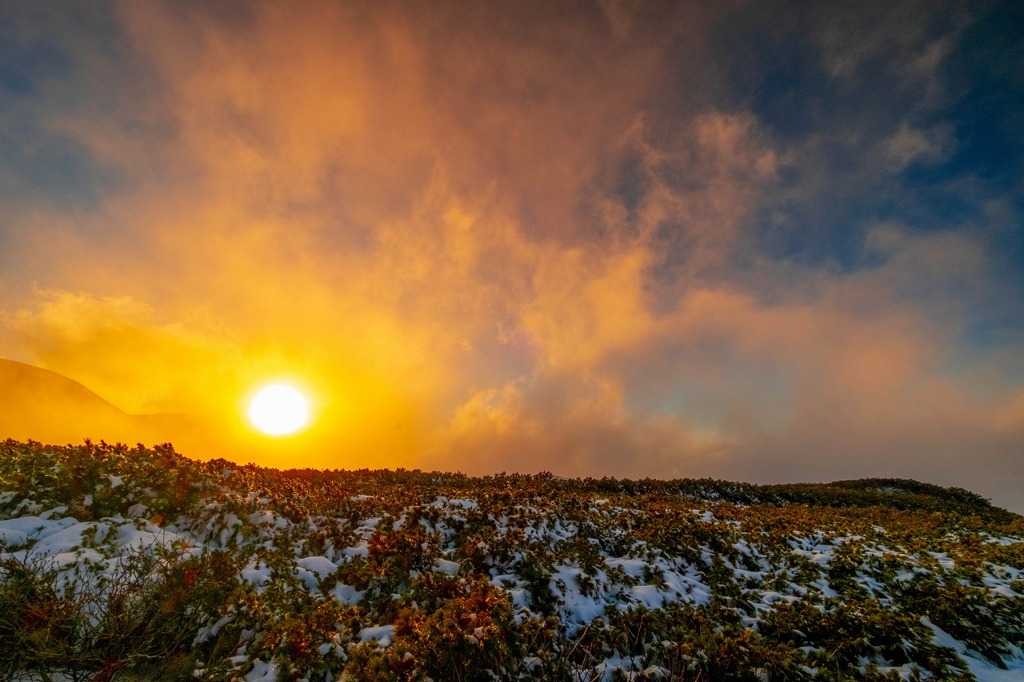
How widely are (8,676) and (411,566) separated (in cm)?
626

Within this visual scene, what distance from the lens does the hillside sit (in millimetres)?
6941

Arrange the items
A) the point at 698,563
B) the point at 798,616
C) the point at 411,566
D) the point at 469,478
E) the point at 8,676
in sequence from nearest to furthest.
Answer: the point at 8,676 < the point at 798,616 < the point at 411,566 < the point at 698,563 < the point at 469,478

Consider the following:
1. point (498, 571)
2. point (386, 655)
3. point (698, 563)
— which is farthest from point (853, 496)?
point (386, 655)

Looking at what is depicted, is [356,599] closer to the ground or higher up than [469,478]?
closer to the ground

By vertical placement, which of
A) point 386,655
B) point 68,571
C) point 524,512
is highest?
point 524,512

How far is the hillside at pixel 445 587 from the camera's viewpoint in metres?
6.94

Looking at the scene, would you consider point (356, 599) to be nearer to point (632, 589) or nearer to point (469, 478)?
point (632, 589)

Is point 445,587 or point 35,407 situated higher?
point 35,407

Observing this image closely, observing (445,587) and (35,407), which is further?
(35,407)

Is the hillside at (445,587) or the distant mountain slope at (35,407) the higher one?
the distant mountain slope at (35,407)

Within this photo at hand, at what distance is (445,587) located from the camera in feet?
30.7

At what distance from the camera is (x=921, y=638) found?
8.32 meters

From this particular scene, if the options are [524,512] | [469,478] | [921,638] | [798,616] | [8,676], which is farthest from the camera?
[469,478]

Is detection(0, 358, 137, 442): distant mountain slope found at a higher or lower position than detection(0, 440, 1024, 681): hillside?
higher
